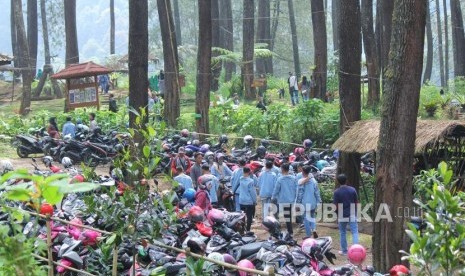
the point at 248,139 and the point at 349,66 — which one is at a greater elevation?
the point at 349,66

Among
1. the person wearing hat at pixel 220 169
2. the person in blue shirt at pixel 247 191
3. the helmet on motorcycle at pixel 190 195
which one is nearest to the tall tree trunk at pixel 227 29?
the person wearing hat at pixel 220 169

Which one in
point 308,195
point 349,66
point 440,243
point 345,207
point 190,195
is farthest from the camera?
point 349,66

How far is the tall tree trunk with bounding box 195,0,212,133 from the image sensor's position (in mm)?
22141

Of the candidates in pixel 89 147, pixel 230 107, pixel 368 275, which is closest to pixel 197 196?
pixel 368 275

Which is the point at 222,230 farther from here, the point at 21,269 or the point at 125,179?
the point at 21,269

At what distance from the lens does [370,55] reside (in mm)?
27219

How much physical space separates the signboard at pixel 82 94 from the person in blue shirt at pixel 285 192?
13979mm

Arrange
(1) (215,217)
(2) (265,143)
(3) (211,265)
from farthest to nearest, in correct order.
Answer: (2) (265,143) < (1) (215,217) < (3) (211,265)

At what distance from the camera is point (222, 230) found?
10.6m

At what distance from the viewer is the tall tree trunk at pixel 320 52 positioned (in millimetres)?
25922

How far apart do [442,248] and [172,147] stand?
49.4ft

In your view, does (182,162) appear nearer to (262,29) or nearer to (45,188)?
(45,188)

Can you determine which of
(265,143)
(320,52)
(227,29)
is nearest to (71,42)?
(227,29)

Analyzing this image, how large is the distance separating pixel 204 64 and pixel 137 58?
7.76m
